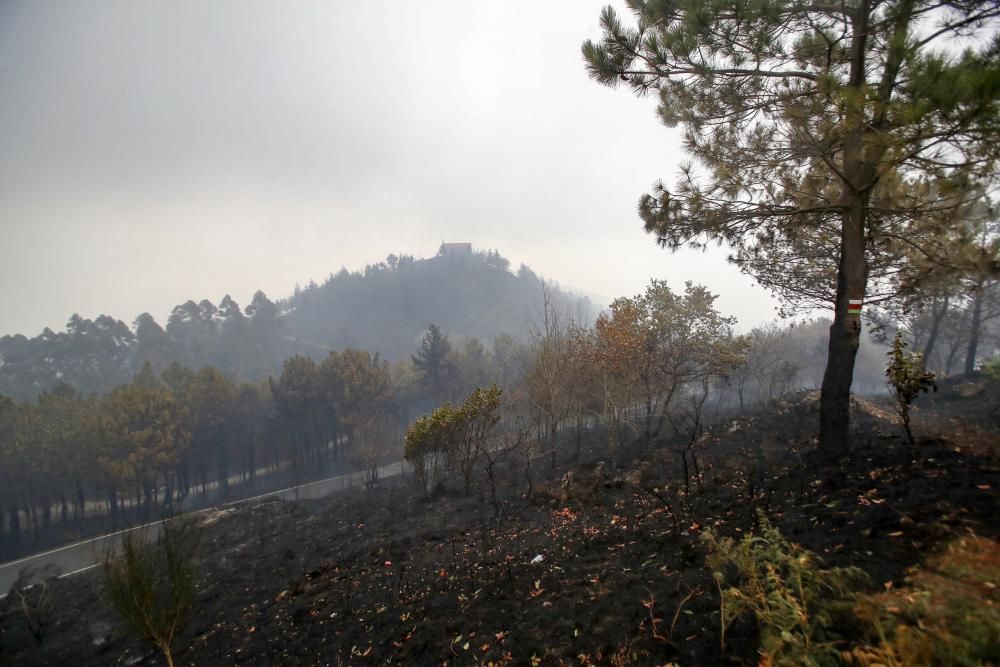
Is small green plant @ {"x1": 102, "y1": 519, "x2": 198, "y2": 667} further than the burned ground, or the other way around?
small green plant @ {"x1": 102, "y1": 519, "x2": 198, "y2": 667}

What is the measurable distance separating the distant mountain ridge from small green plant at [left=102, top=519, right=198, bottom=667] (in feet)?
53.3

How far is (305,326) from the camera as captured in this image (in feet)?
416

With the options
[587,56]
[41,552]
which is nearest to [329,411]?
[41,552]

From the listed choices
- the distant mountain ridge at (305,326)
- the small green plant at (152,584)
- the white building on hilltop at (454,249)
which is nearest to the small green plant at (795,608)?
the small green plant at (152,584)

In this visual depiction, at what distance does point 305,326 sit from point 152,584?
133 metres

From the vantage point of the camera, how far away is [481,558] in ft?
22.0

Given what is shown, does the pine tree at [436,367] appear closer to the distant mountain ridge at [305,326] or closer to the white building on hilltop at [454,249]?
the distant mountain ridge at [305,326]

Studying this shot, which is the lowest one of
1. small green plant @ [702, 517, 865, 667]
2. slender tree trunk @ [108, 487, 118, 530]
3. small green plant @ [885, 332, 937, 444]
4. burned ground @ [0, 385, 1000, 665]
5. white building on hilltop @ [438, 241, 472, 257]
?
slender tree trunk @ [108, 487, 118, 530]

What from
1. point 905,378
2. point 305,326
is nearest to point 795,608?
point 905,378

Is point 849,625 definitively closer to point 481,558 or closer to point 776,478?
point 776,478

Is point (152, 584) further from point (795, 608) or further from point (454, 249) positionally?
point (454, 249)

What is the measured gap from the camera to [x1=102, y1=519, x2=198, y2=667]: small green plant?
14.9ft

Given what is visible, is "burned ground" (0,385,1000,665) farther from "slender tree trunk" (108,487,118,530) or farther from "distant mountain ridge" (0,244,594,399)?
"slender tree trunk" (108,487,118,530)

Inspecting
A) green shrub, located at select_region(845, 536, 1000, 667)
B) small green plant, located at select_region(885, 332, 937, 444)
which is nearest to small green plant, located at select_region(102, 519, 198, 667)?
green shrub, located at select_region(845, 536, 1000, 667)
